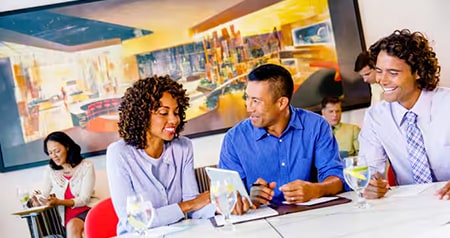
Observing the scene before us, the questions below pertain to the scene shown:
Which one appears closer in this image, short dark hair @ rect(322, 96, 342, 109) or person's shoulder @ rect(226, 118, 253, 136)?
person's shoulder @ rect(226, 118, 253, 136)

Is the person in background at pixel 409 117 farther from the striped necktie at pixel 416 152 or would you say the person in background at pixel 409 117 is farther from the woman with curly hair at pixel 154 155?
the woman with curly hair at pixel 154 155

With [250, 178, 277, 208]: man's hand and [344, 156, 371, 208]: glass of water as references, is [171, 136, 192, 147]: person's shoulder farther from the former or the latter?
[344, 156, 371, 208]: glass of water

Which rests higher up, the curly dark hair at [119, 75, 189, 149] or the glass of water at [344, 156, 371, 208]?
the curly dark hair at [119, 75, 189, 149]

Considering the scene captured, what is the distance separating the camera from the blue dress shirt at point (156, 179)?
1.84m

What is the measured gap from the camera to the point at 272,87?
91.3 inches

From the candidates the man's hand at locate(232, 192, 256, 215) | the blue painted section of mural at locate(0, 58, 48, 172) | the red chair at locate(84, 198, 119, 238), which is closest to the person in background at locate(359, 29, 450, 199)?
the man's hand at locate(232, 192, 256, 215)

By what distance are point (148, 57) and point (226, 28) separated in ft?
2.15

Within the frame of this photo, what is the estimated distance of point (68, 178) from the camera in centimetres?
379

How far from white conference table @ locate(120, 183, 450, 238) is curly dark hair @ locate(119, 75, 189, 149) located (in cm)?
46

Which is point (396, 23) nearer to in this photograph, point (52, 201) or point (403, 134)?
point (403, 134)

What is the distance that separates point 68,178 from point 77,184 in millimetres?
88

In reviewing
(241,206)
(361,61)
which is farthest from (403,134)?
(361,61)

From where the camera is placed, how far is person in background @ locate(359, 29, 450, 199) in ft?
6.54

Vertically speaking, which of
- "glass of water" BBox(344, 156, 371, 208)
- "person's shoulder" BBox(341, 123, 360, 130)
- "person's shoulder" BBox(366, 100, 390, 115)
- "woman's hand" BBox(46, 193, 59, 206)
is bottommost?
"woman's hand" BBox(46, 193, 59, 206)
